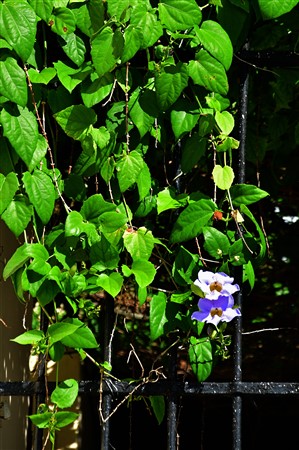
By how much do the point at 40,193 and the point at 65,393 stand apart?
44 cm

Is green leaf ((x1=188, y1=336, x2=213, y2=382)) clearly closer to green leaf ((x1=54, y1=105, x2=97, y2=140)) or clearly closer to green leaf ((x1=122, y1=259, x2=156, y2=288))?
green leaf ((x1=122, y1=259, x2=156, y2=288))

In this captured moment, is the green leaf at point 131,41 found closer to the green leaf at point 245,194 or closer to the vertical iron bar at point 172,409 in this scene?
the green leaf at point 245,194

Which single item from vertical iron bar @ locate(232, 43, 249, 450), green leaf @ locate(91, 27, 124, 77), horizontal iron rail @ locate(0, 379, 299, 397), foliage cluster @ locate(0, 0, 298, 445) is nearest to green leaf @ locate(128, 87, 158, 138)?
foliage cluster @ locate(0, 0, 298, 445)

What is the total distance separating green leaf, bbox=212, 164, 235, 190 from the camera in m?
1.82

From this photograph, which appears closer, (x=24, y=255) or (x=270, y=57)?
(x=24, y=255)

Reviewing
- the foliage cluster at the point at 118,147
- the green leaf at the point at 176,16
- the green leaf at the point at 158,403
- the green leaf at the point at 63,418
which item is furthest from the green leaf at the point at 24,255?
the green leaf at the point at 176,16

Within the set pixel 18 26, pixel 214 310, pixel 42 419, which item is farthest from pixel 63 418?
pixel 18 26

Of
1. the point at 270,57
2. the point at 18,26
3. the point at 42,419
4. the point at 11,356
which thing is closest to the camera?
the point at 18,26

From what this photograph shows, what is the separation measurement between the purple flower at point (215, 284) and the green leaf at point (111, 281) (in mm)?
164

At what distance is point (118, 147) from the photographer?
184 centimetres

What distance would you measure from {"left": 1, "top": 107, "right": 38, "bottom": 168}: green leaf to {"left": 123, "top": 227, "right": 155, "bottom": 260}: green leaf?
10.2 inches

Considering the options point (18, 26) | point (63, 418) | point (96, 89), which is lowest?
point (63, 418)

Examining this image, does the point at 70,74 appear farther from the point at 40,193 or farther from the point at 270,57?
the point at 270,57

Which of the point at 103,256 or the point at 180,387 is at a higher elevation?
the point at 103,256
